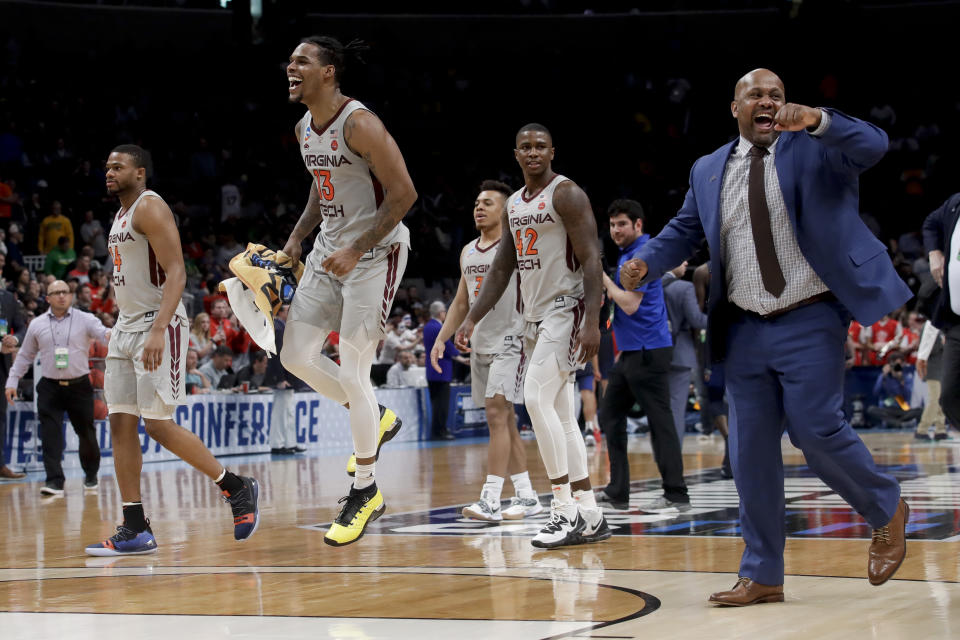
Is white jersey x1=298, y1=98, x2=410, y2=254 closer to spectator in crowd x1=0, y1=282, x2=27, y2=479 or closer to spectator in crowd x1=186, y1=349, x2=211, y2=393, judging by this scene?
spectator in crowd x1=0, y1=282, x2=27, y2=479

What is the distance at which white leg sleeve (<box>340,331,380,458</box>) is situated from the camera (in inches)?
244

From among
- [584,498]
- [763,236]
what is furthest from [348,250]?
[763,236]

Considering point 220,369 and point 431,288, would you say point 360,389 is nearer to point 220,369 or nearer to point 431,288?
point 220,369

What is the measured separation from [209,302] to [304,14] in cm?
936

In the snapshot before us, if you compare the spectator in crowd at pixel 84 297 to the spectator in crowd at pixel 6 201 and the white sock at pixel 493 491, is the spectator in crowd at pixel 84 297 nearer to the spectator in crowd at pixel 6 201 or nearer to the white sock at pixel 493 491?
the spectator in crowd at pixel 6 201

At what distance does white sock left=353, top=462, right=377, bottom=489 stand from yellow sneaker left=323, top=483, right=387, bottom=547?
0.9 inches

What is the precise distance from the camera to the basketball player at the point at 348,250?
6.00 meters

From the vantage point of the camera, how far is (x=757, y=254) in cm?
455

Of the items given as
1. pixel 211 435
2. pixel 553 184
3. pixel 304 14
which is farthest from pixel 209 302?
pixel 553 184

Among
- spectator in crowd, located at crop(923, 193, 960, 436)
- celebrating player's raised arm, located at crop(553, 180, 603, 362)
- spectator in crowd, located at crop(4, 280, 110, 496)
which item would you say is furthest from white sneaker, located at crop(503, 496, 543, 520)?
spectator in crowd, located at crop(4, 280, 110, 496)

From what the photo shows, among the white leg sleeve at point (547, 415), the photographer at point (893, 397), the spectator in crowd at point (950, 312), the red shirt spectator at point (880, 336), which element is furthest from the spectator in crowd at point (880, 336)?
the white leg sleeve at point (547, 415)

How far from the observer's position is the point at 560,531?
6473mm

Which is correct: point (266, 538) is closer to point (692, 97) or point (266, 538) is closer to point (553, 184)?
point (553, 184)

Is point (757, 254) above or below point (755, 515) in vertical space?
above
